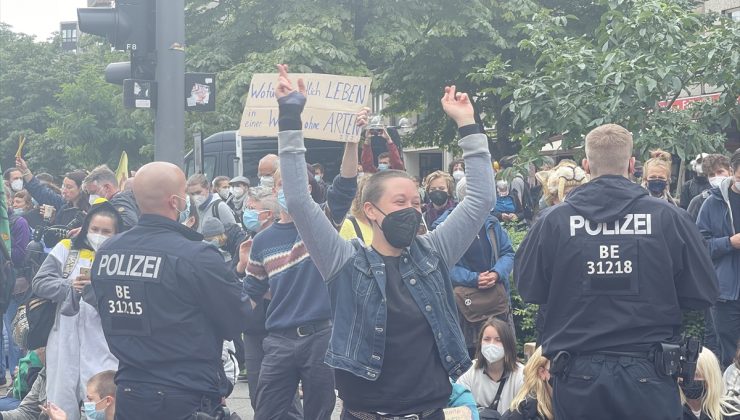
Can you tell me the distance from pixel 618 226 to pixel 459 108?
100 centimetres

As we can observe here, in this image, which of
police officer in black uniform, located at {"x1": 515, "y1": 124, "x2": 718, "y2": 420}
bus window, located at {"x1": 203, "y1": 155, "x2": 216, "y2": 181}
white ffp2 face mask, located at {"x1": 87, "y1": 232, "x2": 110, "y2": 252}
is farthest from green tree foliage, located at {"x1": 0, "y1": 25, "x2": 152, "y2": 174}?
police officer in black uniform, located at {"x1": 515, "y1": 124, "x2": 718, "y2": 420}

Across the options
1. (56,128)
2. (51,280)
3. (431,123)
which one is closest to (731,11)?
(431,123)

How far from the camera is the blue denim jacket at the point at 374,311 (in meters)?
4.05

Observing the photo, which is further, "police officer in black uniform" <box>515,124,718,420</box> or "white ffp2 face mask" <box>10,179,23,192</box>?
"white ffp2 face mask" <box>10,179,23,192</box>

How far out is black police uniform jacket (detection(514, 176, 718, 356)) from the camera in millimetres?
4723

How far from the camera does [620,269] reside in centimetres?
476

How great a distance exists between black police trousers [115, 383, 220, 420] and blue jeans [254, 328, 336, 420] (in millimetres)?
1652

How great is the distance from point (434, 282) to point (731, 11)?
83.2 ft

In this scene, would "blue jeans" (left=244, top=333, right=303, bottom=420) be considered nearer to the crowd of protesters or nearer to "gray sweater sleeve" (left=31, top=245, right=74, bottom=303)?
the crowd of protesters

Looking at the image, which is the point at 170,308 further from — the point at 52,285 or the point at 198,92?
the point at 198,92

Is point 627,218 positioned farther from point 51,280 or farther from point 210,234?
point 210,234

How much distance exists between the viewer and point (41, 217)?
43.1 feet

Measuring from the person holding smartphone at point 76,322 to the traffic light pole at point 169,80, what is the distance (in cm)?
279

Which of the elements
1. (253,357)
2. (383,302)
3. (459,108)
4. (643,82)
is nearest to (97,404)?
(253,357)
